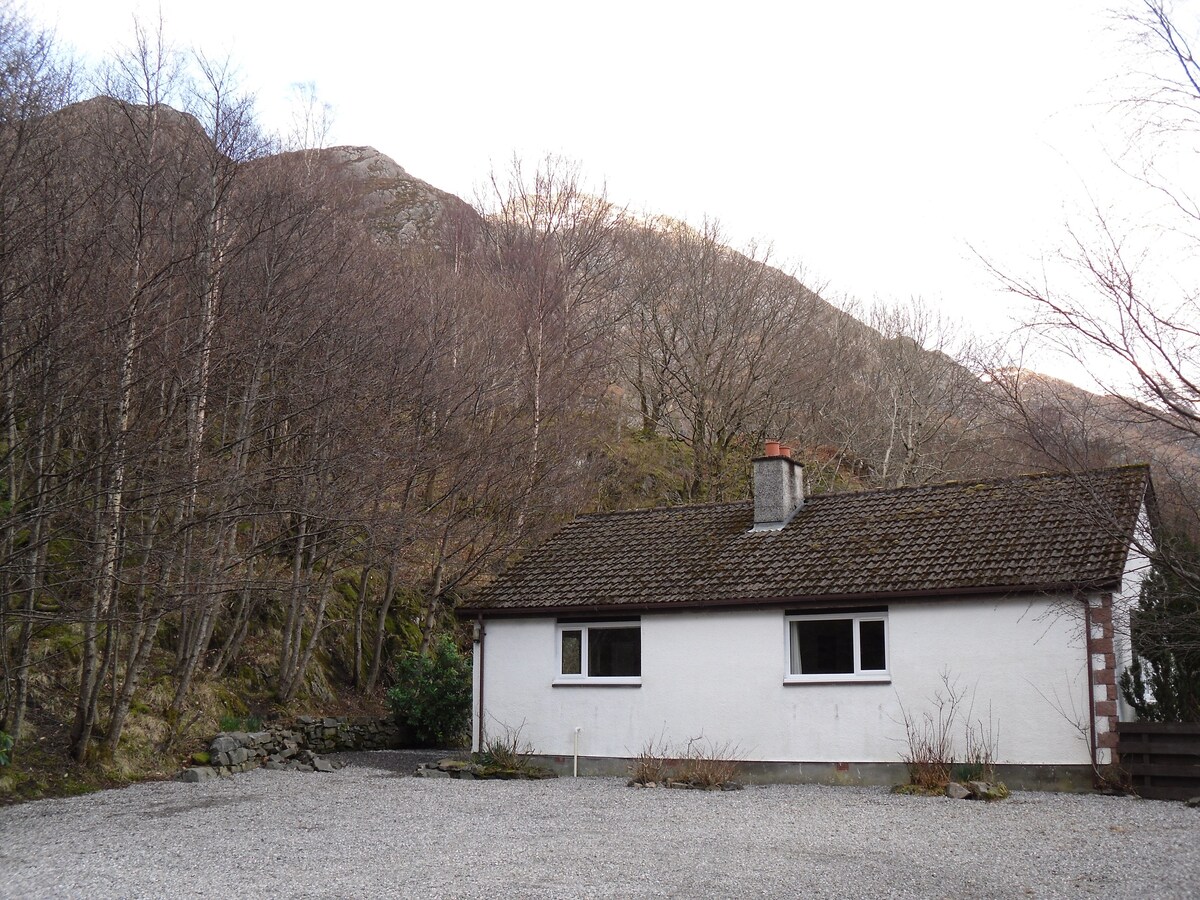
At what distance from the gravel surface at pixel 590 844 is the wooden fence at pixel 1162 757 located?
0.47 meters

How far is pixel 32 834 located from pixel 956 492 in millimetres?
14112

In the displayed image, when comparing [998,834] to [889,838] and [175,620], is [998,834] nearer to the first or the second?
[889,838]

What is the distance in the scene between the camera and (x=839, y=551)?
17.0 m

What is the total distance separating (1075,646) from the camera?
1423 cm

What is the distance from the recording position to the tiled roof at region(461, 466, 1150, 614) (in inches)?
587

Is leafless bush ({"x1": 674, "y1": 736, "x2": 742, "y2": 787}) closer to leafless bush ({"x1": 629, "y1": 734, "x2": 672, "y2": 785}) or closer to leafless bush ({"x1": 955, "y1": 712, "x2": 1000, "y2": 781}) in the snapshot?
leafless bush ({"x1": 629, "y1": 734, "x2": 672, "y2": 785})

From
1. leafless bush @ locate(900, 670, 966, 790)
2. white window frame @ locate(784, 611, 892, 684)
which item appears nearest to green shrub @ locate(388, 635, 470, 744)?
white window frame @ locate(784, 611, 892, 684)

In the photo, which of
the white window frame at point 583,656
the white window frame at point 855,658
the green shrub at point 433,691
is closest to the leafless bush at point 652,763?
the white window frame at point 583,656

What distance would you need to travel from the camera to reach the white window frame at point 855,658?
15.6 metres

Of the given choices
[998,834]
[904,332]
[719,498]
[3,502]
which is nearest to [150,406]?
[3,502]

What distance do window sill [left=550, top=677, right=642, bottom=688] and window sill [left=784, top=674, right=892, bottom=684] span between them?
260 centimetres

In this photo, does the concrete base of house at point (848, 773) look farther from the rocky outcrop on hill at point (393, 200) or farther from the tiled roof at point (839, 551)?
the rocky outcrop on hill at point (393, 200)

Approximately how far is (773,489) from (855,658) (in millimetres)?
3945

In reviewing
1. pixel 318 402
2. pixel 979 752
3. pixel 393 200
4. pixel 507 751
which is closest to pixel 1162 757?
pixel 979 752
